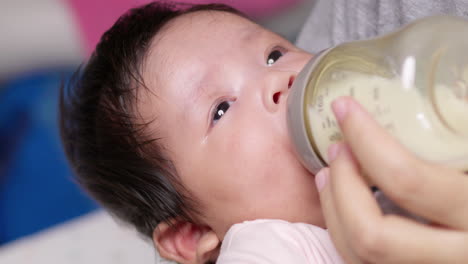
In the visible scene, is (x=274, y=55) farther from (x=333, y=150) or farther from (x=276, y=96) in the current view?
(x=333, y=150)

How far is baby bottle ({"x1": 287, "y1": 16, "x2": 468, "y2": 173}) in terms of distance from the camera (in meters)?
0.56

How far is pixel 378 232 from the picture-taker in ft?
1.76

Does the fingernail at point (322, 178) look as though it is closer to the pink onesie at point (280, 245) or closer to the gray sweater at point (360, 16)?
the pink onesie at point (280, 245)

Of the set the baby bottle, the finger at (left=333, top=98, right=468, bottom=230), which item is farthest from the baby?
the finger at (left=333, top=98, right=468, bottom=230)

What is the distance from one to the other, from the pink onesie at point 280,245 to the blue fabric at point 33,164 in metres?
1.16

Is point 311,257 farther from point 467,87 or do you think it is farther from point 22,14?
point 22,14

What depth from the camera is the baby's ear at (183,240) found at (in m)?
0.95

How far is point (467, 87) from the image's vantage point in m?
0.56

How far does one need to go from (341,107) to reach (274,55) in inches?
15.6

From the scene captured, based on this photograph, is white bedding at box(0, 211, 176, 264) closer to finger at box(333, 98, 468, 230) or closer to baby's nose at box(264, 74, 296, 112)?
baby's nose at box(264, 74, 296, 112)

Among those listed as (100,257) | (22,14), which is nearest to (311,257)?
(100,257)

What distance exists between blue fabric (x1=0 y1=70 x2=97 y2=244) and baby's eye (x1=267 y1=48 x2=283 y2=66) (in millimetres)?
1126

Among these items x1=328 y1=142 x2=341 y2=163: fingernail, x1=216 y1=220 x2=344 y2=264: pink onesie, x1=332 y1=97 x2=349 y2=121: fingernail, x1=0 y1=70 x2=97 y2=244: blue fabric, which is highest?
x1=332 y1=97 x2=349 y2=121: fingernail

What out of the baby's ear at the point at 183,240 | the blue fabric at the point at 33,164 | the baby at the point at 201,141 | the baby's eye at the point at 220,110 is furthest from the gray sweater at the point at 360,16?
the blue fabric at the point at 33,164
